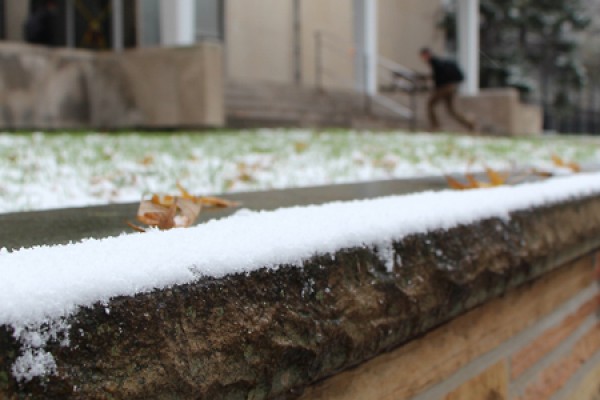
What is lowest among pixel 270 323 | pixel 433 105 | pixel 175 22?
pixel 270 323

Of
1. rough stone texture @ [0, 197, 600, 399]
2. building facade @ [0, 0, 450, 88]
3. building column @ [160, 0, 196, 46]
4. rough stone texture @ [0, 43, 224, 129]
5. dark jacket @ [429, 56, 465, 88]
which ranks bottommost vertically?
rough stone texture @ [0, 197, 600, 399]

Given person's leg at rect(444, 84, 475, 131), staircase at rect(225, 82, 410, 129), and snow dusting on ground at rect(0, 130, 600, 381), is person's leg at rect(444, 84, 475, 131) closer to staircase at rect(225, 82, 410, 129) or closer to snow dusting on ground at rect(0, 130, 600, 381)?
staircase at rect(225, 82, 410, 129)

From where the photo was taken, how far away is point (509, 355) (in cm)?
151

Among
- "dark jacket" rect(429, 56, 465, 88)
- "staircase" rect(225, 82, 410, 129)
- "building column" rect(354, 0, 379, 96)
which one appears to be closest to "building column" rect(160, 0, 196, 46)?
"staircase" rect(225, 82, 410, 129)

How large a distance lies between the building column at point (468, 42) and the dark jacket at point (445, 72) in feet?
15.4

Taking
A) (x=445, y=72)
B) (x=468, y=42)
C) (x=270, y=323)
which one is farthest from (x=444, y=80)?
(x=270, y=323)

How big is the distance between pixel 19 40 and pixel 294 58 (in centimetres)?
646

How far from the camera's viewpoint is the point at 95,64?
29.5 feet

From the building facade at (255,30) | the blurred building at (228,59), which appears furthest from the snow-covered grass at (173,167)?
the building facade at (255,30)

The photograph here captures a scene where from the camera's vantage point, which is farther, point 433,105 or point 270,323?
point 433,105

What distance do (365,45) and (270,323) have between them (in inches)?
582

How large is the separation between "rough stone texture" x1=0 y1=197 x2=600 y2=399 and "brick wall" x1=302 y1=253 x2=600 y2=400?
7cm

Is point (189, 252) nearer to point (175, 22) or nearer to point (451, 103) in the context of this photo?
point (175, 22)

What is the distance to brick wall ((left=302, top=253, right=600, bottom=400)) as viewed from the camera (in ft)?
3.64
